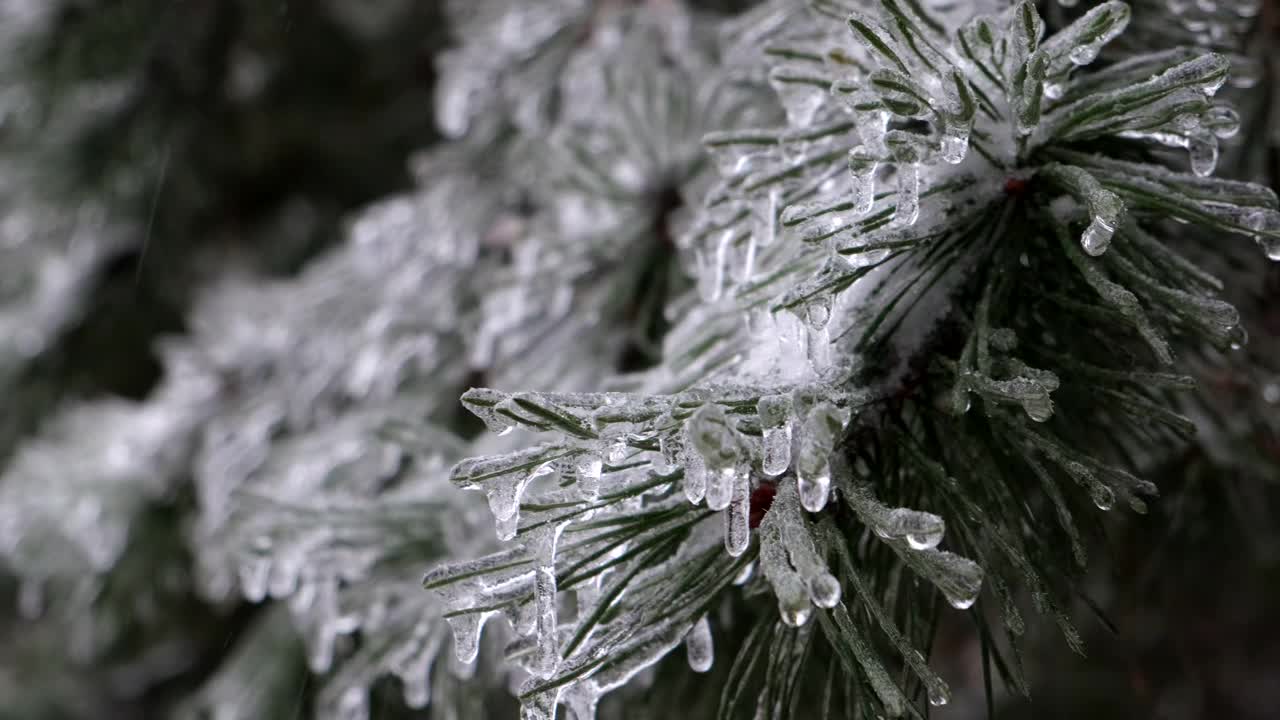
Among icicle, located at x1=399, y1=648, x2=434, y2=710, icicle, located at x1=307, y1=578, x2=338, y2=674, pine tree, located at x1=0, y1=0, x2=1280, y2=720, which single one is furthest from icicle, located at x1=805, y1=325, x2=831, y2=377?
icicle, located at x1=307, y1=578, x2=338, y2=674

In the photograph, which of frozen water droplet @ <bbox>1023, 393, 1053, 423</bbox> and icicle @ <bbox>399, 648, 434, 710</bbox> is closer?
frozen water droplet @ <bbox>1023, 393, 1053, 423</bbox>

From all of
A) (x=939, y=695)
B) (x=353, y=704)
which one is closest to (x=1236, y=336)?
(x=939, y=695)

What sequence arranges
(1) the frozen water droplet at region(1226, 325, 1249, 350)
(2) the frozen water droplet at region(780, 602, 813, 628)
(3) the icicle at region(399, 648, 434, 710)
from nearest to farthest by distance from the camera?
(2) the frozen water droplet at region(780, 602, 813, 628), (1) the frozen water droplet at region(1226, 325, 1249, 350), (3) the icicle at region(399, 648, 434, 710)

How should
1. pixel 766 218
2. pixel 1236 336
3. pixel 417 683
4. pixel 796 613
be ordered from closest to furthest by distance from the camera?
pixel 796 613 → pixel 1236 336 → pixel 766 218 → pixel 417 683

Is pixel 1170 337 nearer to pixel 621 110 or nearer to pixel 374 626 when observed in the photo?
pixel 621 110

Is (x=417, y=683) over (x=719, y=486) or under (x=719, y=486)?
under

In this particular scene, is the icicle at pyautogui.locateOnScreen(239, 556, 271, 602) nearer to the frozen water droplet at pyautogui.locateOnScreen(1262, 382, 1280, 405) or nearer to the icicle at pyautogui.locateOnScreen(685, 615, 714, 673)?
the icicle at pyautogui.locateOnScreen(685, 615, 714, 673)

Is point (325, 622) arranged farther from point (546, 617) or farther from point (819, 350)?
point (819, 350)
